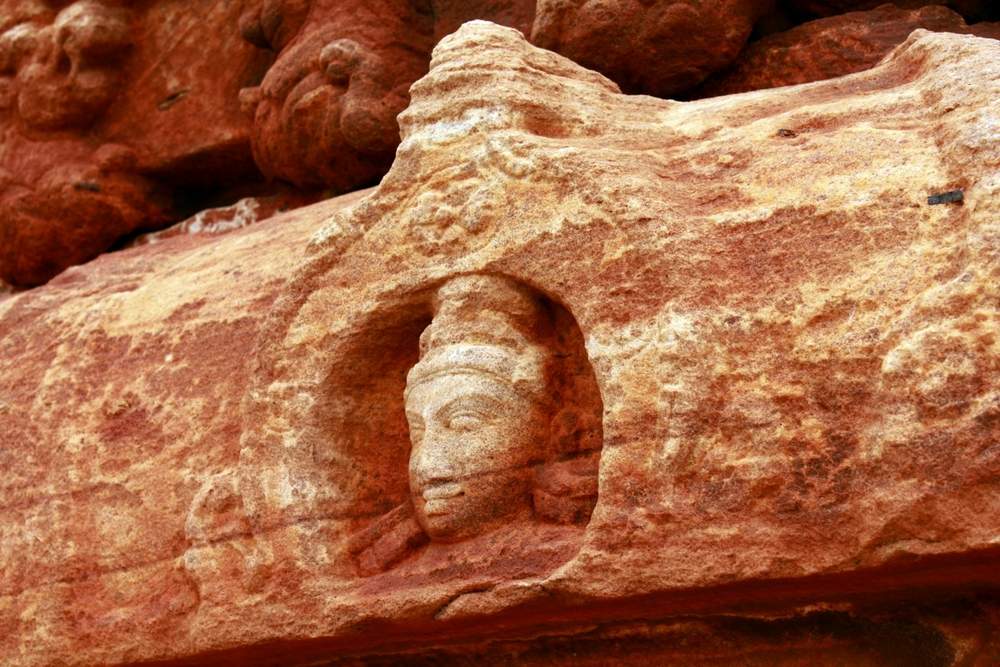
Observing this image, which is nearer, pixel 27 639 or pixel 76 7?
pixel 27 639

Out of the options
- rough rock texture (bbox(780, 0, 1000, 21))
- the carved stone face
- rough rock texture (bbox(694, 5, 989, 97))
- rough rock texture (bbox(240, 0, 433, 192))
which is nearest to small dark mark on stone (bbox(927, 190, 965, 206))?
the carved stone face

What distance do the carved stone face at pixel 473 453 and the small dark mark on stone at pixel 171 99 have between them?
292 centimetres

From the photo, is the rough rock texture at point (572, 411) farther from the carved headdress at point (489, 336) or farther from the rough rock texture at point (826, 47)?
the rough rock texture at point (826, 47)

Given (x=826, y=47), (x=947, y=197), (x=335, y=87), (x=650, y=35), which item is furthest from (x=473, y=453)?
(x=335, y=87)

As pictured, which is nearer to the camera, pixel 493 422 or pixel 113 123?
pixel 493 422

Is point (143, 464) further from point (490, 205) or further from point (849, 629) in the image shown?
point (849, 629)

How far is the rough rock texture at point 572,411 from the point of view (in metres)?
2.45

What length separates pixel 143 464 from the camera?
11.3 feet

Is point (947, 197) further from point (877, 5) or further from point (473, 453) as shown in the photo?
point (877, 5)

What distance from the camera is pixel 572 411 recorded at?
9.50ft

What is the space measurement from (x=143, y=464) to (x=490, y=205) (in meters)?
1.19

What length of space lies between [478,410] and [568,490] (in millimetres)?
257

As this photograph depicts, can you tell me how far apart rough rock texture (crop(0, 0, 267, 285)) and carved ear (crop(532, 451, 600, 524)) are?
2.78 m

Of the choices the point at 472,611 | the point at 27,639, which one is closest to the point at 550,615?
the point at 472,611
